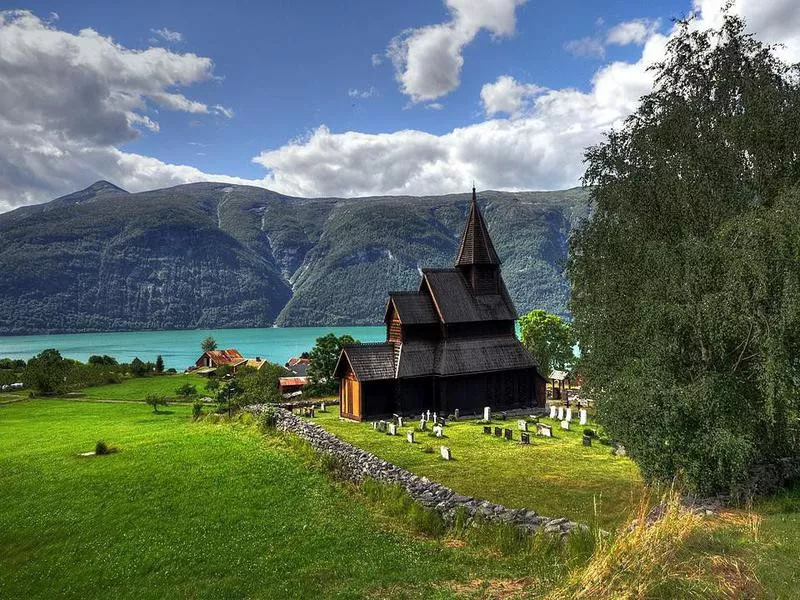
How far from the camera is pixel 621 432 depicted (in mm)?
15469

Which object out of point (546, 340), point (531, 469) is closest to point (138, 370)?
point (546, 340)

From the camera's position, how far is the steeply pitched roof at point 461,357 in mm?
33406

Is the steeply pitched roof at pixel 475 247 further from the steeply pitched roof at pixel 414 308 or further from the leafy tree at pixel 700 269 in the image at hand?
the leafy tree at pixel 700 269

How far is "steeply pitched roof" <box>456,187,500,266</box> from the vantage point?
37094 millimetres

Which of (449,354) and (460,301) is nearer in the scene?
(449,354)

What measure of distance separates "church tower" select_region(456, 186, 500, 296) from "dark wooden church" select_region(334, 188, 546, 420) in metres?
0.07

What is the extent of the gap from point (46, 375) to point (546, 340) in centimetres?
5729

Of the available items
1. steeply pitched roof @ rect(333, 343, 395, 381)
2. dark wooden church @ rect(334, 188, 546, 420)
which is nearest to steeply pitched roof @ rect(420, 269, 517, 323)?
dark wooden church @ rect(334, 188, 546, 420)

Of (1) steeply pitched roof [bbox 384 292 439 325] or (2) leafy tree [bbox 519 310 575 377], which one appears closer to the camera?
(1) steeply pitched roof [bbox 384 292 439 325]

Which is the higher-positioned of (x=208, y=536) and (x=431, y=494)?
(x=431, y=494)

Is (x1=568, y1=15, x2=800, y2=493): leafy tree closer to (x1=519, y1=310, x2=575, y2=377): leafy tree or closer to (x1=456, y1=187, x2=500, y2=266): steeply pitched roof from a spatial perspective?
(x1=456, y1=187, x2=500, y2=266): steeply pitched roof

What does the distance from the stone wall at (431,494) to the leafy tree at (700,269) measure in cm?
456

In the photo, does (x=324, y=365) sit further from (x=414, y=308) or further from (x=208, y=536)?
(x=208, y=536)

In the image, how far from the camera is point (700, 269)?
14.0 meters
